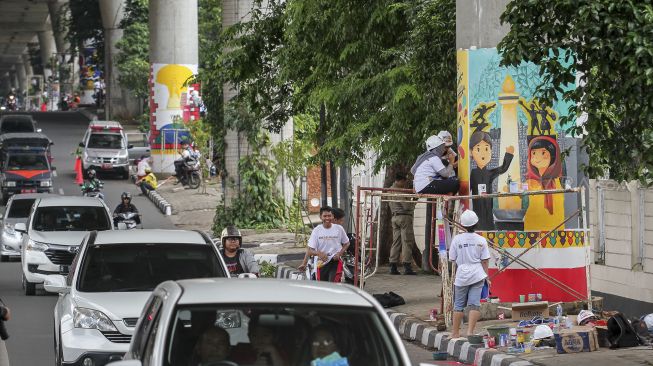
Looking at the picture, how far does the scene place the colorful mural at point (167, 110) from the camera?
59375 millimetres

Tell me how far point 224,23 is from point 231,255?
843 inches

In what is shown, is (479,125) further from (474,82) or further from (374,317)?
(374,317)

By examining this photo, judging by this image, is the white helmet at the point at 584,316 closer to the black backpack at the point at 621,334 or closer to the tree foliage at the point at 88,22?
the black backpack at the point at 621,334

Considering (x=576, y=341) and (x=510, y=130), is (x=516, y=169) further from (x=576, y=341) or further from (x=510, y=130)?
(x=576, y=341)

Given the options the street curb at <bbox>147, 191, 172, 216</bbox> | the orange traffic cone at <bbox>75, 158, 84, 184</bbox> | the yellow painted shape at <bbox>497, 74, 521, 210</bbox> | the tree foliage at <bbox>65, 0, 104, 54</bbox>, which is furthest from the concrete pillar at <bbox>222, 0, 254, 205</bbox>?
the tree foliage at <bbox>65, 0, 104, 54</bbox>

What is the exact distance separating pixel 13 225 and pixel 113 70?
52.9 m

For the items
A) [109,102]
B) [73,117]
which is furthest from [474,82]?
[73,117]

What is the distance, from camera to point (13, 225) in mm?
31078

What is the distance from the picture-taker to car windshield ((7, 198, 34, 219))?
106 feet

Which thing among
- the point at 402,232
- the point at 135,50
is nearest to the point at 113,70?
the point at 135,50

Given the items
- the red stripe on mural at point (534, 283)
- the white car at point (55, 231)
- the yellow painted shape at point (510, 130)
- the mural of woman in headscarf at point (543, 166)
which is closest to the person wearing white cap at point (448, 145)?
the yellow painted shape at point (510, 130)

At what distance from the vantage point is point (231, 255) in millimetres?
15750

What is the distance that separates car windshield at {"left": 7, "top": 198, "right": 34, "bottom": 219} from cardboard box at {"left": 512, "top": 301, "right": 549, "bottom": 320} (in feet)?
58.1

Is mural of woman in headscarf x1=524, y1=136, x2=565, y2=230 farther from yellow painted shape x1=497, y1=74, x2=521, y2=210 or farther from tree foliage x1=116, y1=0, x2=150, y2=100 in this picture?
tree foliage x1=116, y1=0, x2=150, y2=100
